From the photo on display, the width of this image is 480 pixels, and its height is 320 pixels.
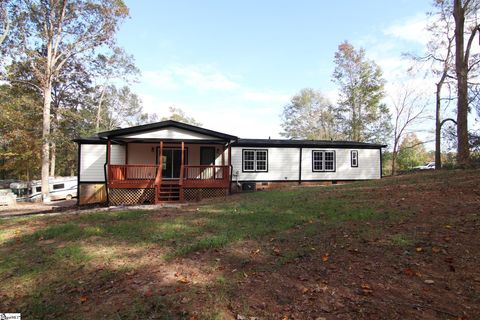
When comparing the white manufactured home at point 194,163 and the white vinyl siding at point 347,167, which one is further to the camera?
the white vinyl siding at point 347,167

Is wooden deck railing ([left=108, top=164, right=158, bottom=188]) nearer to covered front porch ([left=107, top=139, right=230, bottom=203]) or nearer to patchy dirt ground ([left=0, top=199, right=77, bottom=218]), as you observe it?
covered front porch ([left=107, top=139, right=230, bottom=203])

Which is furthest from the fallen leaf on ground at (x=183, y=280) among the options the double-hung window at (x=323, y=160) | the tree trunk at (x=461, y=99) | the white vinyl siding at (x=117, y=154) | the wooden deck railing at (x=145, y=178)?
the double-hung window at (x=323, y=160)

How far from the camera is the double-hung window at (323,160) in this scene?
19.3m

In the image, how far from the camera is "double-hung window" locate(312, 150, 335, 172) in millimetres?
19312

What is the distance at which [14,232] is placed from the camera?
7.16 metres

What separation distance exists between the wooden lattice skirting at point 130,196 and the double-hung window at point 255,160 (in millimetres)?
6443

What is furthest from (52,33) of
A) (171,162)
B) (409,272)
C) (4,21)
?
(409,272)

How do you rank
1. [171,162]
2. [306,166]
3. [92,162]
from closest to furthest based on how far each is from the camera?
[92,162]
[171,162]
[306,166]

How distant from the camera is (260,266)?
439 cm

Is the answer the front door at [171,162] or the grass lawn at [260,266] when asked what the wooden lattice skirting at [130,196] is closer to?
the front door at [171,162]

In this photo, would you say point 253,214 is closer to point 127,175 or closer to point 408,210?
point 408,210

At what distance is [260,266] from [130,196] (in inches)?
439

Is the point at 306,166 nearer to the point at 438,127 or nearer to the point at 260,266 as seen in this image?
the point at 438,127

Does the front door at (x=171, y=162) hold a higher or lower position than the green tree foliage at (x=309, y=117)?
lower
